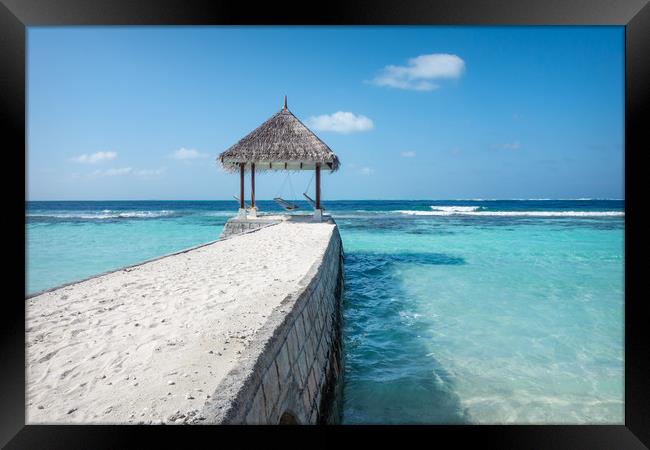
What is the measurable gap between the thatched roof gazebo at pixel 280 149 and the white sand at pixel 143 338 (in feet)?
19.7

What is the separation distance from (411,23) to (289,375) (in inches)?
102

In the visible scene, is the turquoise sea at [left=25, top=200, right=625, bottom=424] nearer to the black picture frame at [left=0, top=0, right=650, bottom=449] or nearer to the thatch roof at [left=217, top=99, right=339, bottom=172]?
the black picture frame at [left=0, top=0, right=650, bottom=449]

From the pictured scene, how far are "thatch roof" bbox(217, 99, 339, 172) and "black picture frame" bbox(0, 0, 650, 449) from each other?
25.5 feet

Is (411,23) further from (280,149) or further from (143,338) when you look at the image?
(280,149)

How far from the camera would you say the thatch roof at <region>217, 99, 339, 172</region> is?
10570 millimetres

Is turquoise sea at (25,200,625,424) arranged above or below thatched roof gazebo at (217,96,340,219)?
below

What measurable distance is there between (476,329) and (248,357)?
16.0 ft

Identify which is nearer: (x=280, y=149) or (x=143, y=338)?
(x=143, y=338)

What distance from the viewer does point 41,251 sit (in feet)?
46.7

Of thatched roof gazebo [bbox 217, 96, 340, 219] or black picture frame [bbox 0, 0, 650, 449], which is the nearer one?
black picture frame [bbox 0, 0, 650, 449]

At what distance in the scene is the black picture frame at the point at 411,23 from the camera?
2.39 meters

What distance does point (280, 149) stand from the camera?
35.2 ft

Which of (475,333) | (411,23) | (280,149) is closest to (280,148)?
(280,149)

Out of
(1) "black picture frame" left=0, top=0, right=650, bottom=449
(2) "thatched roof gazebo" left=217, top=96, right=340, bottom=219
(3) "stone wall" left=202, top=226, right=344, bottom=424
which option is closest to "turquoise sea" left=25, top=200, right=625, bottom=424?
(3) "stone wall" left=202, top=226, right=344, bottom=424
